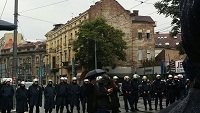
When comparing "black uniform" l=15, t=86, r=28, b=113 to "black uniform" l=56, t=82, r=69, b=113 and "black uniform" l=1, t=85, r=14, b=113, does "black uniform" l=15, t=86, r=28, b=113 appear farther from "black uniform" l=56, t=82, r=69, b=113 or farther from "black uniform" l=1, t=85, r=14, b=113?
"black uniform" l=56, t=82, r=69, b=113

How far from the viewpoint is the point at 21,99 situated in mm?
17281

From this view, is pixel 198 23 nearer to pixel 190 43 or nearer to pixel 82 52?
pixel 190 43

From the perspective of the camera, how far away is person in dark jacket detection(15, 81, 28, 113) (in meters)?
17.3

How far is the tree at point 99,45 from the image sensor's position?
48.6 metres

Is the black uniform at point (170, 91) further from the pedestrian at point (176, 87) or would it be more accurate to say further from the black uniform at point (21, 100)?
the black uniform at point (21, 100)

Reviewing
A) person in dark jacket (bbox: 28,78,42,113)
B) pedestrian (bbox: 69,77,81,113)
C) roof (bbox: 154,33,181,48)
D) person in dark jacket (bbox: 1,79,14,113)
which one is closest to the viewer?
person in dark jacket (bbox: 28,78,42,113)

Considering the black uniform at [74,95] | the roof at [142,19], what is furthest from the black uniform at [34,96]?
the roof at [142,19]

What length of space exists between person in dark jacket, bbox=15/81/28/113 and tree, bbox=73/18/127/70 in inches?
1215

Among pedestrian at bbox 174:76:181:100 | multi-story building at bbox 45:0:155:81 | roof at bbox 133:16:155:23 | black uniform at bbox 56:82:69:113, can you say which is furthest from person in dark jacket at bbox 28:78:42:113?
roof at bbox 133:16:155:23

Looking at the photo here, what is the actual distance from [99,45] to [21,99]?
31644mm

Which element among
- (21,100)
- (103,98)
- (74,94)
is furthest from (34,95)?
(103,98)

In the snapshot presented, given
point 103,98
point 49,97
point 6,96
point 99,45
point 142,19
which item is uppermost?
point 142,19

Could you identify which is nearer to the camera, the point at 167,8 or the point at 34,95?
the point at 34,95

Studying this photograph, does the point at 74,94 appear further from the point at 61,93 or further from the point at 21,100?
the point at 21,100
